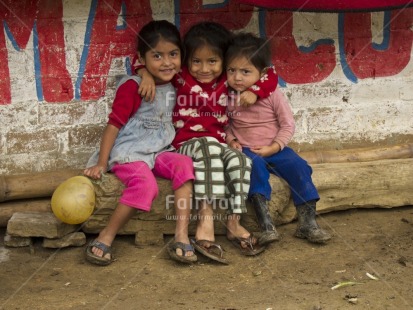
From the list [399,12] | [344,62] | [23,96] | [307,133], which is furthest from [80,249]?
[399,12]

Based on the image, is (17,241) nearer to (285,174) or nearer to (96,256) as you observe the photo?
(96,256)

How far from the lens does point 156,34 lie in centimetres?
480

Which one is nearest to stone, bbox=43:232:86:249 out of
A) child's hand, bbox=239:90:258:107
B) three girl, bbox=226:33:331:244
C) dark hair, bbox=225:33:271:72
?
three girl, bbox=226:33:331:244

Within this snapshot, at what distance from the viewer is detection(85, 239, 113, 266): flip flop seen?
4586mm

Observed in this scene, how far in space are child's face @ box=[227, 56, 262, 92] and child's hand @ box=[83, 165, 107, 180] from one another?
0.98 m

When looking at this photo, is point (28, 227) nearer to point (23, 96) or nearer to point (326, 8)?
point (23, 96)

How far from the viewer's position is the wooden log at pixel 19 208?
5043mm

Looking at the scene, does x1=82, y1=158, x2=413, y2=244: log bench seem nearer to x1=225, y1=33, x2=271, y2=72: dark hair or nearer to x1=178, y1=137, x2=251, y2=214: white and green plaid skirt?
x1=178, y1=137, x2=251, y2=214: white and green plaid skirt

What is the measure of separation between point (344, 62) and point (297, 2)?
95cm

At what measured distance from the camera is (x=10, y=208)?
505 cm

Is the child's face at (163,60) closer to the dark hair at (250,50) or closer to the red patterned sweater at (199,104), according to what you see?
the red patterned sweater at (199,104)

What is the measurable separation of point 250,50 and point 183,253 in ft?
4.41

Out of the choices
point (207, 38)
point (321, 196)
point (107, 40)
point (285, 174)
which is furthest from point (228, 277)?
point (107, 40)

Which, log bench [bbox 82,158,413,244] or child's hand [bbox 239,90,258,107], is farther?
child's hand [bbox 239,90,258,107]
